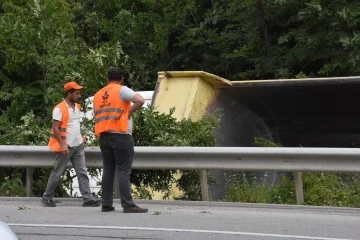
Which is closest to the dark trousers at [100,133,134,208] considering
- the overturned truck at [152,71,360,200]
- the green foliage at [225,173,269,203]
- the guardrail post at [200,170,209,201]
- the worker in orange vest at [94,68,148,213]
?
the worker in orange vest at [94,68,148,213]

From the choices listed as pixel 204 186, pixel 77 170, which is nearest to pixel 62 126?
pixel 77 170

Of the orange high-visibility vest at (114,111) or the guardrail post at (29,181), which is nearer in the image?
the orange high-visibility vest at (114,111)

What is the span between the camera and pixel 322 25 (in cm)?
1780

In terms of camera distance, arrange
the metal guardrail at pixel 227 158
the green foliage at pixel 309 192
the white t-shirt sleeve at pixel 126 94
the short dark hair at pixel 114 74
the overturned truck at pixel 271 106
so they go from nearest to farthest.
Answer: the white t-shirt sleeve at pixel 126 94, the short dark hair at pixel 114 74, the metal guardrail at pixel 227 158, the green foliage at pixel 309 192, the overturned truck at pixel 271 106

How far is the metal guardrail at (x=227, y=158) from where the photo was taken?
1025 centimetres

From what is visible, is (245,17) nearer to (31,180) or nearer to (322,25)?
(322,25)

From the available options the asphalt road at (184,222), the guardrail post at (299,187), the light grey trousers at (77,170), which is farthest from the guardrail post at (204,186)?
the light grey trousers at (77,170)

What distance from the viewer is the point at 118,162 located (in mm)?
9953

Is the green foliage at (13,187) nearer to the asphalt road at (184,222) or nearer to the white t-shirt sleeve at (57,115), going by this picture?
the asphalt road at (184,222)

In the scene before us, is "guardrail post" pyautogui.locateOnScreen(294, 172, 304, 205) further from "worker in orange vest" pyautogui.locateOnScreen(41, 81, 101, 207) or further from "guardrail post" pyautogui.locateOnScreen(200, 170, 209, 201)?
"worker in orange vest" pyautogui.locateOnScreen(41, 81, 101, 207)

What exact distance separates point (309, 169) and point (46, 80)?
21.3 feet

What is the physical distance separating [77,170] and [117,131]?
1086 millimetres

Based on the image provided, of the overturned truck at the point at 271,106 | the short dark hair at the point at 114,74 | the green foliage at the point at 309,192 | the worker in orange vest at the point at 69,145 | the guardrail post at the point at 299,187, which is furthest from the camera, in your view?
the overturned truck at the point at 271,106

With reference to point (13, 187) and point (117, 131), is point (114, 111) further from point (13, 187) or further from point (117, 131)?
point (13, 187)
